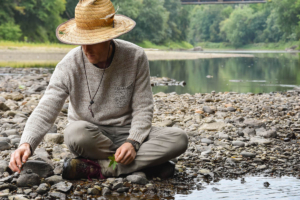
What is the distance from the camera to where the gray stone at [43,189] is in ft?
7.53

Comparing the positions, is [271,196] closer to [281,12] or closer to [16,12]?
[16,12]

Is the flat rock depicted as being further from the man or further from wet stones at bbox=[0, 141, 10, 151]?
wet stones at bbox=[0, 141, 10, 151]

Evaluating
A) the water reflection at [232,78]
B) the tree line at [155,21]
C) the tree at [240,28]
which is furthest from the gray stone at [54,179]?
the tree at [240,28]

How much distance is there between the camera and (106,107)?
2594mm

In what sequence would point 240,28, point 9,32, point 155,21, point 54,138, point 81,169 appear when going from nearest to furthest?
point 81,169 < point 54,138 < point 9,32 < point 155,21 < point 240,28

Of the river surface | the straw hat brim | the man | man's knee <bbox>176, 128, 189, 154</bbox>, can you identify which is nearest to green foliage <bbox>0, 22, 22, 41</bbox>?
the man

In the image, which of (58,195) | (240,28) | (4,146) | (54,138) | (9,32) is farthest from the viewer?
(240,28)

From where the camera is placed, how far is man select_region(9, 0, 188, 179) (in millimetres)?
2420

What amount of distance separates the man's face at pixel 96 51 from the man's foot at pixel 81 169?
68cm

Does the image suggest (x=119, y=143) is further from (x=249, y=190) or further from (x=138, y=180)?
(x=249, y=190)

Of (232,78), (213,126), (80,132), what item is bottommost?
(232,78)

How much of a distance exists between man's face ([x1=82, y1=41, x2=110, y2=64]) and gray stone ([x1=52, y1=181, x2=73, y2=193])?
0.79m

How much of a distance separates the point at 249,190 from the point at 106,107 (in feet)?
3.59

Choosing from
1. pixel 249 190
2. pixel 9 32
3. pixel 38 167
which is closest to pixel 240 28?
pixel 9 32
